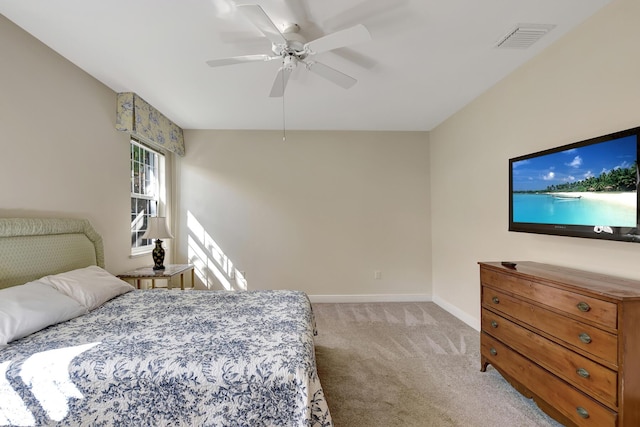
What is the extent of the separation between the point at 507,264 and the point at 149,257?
3.92 m

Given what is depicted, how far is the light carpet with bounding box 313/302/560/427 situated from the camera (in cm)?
185

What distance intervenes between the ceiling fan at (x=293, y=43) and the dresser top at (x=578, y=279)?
1.79m

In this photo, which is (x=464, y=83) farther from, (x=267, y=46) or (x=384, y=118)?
(x=267, y=46)

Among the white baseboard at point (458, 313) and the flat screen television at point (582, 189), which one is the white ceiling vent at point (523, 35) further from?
the white baseboard at point (458, 313)

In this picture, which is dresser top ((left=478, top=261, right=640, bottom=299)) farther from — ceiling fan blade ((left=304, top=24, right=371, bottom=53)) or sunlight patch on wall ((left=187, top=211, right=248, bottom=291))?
sunlight patch on wall ((left=187, top=211, right=248, bottom=291))

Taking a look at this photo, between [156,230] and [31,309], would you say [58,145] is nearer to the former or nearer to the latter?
[156,230]

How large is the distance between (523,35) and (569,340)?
2.02 m

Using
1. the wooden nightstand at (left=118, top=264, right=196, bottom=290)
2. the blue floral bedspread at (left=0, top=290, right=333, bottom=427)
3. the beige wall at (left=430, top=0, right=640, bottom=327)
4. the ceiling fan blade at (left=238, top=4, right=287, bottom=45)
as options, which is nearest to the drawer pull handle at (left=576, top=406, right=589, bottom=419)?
the beige wall at (left=430, top=0, right=640, bottom=327)

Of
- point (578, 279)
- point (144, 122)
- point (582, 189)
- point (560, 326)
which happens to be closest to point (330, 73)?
point (582, 189)

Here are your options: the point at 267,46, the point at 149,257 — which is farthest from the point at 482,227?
the point at 149,257

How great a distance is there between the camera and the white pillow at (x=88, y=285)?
1.98 m

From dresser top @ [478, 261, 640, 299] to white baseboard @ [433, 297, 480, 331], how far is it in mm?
1270

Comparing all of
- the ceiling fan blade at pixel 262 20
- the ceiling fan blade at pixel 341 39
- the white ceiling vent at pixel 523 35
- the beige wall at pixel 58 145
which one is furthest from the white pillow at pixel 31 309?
the white ceiling vent at pixel 523 35

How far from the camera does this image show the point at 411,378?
2268 millimetres
